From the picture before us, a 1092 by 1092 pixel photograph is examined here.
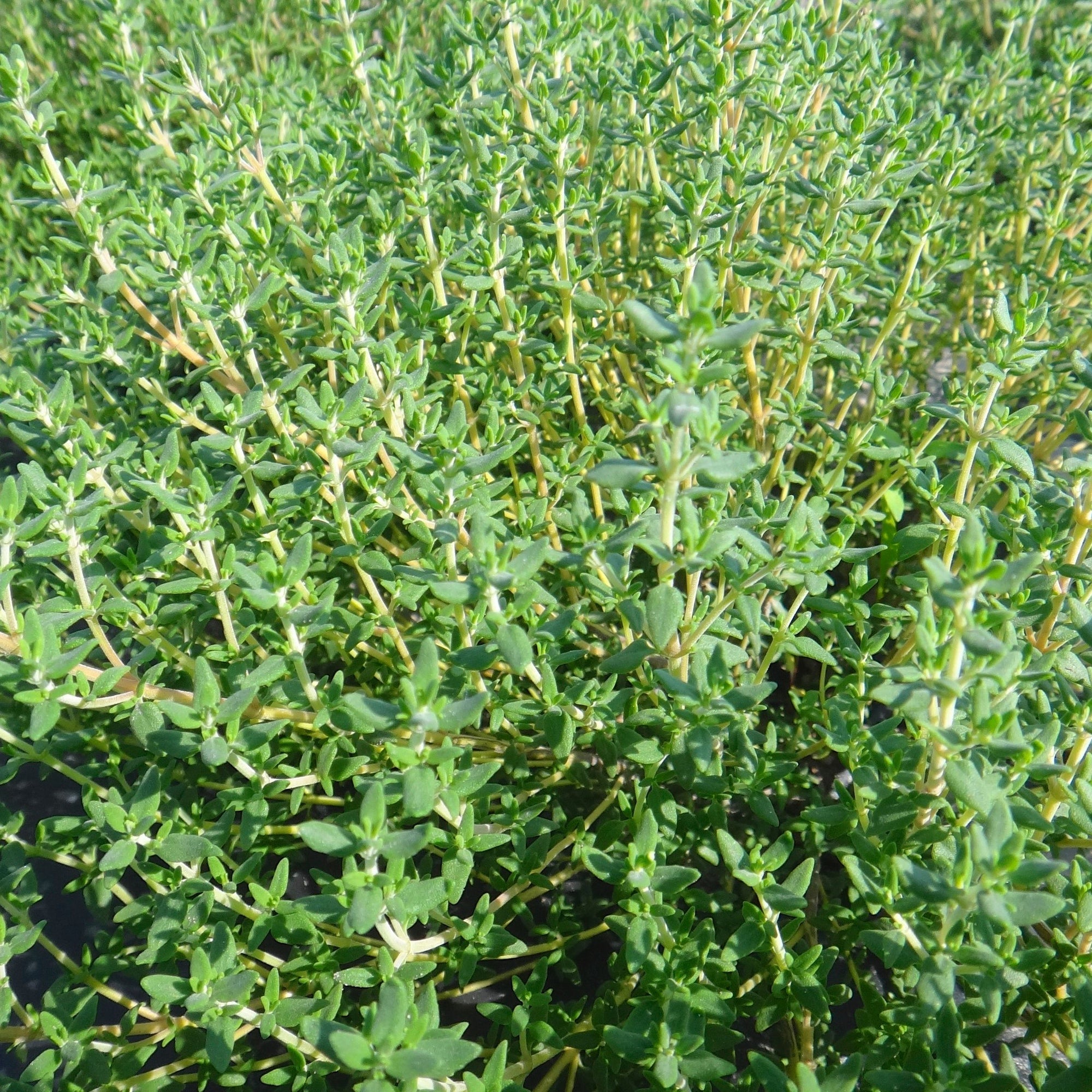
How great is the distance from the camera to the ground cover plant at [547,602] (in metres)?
1.32

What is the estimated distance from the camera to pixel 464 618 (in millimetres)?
1638

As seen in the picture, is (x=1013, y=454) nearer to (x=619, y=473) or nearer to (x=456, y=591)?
(x=619, y=473)

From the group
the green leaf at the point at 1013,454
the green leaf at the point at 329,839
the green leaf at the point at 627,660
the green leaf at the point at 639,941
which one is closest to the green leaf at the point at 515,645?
the green leaf at the point at 627,660

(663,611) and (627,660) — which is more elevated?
(663,611)

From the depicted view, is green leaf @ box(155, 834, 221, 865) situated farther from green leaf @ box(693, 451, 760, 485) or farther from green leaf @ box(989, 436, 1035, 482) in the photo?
green leaf @ box(989, 436, 1035, 482)

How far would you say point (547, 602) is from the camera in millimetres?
1562

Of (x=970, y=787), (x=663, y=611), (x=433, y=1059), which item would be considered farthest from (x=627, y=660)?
(x=433, y=1059)

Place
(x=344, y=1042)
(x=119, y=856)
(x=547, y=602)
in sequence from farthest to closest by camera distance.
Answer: (x=547, y=602), (x=119, y=856), (x=344, y=1042)

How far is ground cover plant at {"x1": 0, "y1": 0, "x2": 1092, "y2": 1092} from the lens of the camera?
132cm

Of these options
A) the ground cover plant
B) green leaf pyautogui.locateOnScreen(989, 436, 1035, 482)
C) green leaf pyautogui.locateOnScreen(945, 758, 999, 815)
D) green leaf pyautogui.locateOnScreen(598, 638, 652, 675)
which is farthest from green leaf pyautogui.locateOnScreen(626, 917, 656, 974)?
green leaf pyautogui.locateOnScreen(989, 436, 1035, 482)

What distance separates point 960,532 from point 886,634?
0.29 metres

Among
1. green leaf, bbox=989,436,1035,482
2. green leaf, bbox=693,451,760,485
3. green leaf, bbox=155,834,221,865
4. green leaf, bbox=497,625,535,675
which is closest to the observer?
green leaf, bbox=693,451,760,485

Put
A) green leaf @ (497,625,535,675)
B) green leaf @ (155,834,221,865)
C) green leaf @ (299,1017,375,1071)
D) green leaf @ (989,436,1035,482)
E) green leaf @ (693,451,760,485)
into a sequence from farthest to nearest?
green leaf @ (989,436,1035,482) < green leaf @ (155,834,221,865) < green leaf @ (497,625,535,675) < green leaf @ (693,451,760,485) < green leaf @ (299,1017,375,1071)

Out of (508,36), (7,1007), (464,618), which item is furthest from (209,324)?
(7,1007)
